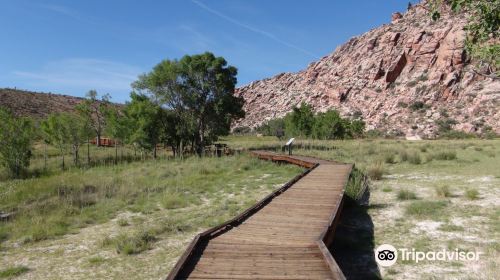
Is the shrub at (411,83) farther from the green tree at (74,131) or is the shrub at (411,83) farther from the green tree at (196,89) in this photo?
the green tree at (74,131)

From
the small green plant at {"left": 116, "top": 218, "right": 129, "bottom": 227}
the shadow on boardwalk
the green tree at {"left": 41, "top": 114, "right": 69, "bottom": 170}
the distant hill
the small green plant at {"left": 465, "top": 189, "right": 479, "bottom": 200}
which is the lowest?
the small green plant at {"left": 116, "top": 218, "right": 129, "bottom": 227}

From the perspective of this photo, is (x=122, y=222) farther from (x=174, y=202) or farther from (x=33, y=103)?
(x=33, y=103)

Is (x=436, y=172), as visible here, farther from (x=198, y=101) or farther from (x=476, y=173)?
(x=198, y=101)

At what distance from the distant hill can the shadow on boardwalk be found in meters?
62.6

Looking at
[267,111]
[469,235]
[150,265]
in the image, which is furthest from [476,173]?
[267,111]

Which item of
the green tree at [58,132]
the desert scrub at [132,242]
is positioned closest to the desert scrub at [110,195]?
the desert scrub at [132,242]

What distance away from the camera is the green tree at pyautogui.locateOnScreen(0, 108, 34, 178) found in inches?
961

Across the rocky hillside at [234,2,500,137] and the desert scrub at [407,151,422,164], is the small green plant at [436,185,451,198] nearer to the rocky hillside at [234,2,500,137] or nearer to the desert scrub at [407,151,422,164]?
the desert scrub at [407,151,422,164]

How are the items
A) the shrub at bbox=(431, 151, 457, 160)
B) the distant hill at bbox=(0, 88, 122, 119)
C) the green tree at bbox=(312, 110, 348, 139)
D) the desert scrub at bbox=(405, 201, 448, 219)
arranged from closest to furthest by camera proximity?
the desert scrub at bbox=(405, 201, 448, 219), the shrub at bbox=(431, 151, 457, 160), the green tree at bbox=(312, 110, 348, 139), the distant hill at bbox=(0, 88, 122, 119)

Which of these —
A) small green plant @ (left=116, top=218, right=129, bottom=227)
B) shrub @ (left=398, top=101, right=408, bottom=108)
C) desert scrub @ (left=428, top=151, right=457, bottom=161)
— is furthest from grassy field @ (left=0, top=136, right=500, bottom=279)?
shrub @ (left=398, top=101, right=408, bottom=108)

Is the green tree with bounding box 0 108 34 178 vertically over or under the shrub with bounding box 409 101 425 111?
under

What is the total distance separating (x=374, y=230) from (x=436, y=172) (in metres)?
10.4

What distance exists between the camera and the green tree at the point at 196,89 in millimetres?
35469

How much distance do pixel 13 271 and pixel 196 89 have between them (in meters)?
29.5
